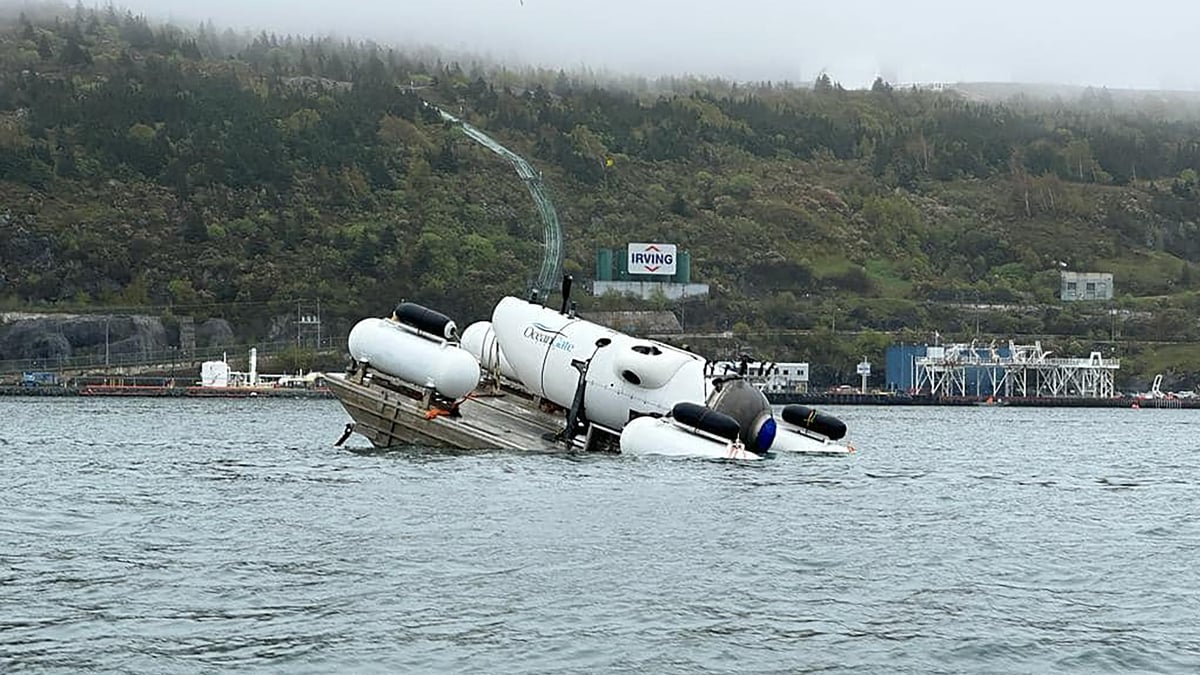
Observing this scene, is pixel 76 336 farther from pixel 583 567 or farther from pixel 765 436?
pixel 583 567

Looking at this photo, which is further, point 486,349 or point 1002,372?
point 1002,372

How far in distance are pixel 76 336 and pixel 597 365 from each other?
15002cm

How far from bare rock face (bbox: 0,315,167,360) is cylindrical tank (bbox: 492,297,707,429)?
143809 mm

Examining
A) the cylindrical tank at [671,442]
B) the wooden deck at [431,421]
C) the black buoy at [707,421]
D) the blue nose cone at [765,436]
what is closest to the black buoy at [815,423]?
the blue nose cone at [765,436]

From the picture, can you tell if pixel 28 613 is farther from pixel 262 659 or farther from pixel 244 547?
pixel 244 547

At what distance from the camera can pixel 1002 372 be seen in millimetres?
198125

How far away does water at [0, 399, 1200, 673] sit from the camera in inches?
997

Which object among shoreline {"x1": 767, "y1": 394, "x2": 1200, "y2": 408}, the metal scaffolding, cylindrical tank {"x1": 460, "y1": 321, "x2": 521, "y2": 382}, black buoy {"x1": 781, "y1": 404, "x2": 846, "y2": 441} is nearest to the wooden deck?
cylindrical tank {"x1": 460, "y1": 321, "x2": 521, "y2": 382}

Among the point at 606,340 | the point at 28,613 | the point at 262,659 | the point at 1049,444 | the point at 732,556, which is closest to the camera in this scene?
the point at 262,659

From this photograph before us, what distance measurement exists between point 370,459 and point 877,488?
1302 centimetres

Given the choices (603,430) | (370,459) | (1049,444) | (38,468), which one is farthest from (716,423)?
(1049,444)

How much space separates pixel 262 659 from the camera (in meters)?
24.2

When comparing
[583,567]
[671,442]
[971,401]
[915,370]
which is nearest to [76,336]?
[915,370]

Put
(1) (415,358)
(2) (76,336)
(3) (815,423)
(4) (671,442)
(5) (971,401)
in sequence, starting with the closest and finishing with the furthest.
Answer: (4) (671,442)
(1) (415,358)
(3) (815,423)
(5) (971,401)
(2) (76,336)
